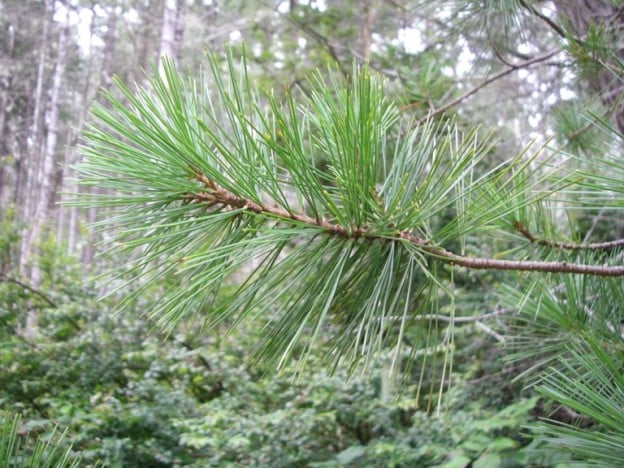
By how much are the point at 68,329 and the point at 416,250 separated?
3.93 metres

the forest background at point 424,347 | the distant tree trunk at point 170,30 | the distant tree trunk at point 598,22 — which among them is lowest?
the forest background at point 424,347

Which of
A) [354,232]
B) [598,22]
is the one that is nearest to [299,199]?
[354,232]

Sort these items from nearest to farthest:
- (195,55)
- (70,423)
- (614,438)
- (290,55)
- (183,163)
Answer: (614,438)
(183,163)
(70,423)
(290,55)
(195,55)

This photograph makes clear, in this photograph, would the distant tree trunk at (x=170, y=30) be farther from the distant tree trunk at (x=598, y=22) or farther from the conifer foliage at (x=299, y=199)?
the conifer foliage at (x=299, y=199)

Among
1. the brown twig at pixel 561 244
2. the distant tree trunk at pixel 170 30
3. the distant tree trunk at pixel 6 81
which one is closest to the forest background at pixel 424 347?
the brown twig at pixel 561 244

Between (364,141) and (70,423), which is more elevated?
(364,141)

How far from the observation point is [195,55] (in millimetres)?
16281

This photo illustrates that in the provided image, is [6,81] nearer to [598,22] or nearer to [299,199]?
[598,22]

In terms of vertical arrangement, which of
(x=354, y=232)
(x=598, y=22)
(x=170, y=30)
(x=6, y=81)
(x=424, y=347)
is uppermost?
(x=6, y=81)

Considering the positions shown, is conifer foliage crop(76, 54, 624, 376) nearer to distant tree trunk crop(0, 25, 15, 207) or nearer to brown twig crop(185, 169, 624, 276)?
brown twig crop(185, 169, 624, 276)

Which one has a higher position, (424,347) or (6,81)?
(6,81)

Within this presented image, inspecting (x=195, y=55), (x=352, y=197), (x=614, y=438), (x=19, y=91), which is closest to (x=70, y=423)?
(x=352, y=197)

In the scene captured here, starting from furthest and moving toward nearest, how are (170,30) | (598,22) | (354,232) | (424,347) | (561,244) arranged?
(170,30) → (424,347) → (598,22) → (561,244) → (354,232)

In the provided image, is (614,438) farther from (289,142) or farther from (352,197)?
(289,142)
